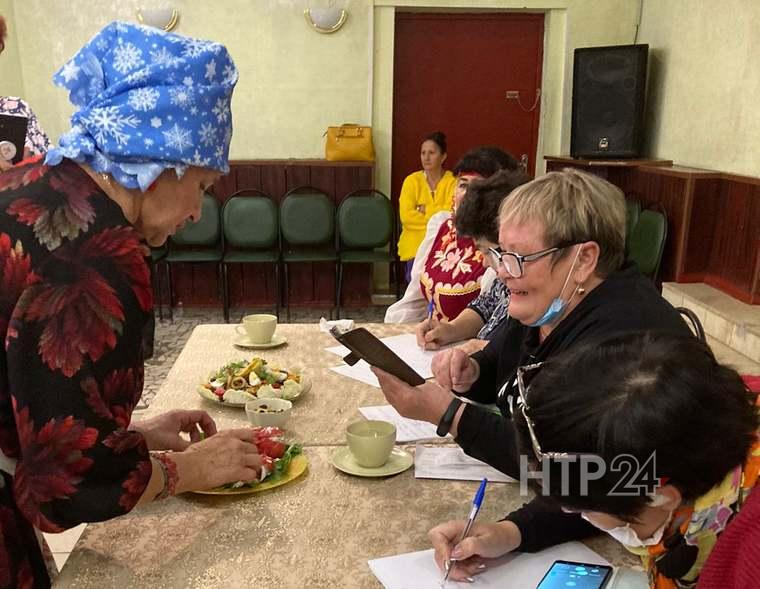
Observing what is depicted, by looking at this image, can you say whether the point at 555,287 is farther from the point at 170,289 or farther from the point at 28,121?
the point at 170,289

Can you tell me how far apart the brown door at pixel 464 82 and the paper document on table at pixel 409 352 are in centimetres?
373

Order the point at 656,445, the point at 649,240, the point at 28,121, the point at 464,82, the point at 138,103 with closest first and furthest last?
the point at 656,445, the point at 138,103, the point at 28,121, the point at 649,240, the point at 464,82

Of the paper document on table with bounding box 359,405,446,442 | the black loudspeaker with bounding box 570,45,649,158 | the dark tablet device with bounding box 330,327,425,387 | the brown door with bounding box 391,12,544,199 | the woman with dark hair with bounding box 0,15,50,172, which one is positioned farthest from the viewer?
the brown door with bounding box 391,12,544,199

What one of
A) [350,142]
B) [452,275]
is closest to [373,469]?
[452,275]

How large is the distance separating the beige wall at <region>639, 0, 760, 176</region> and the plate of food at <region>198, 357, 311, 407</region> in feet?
10.5

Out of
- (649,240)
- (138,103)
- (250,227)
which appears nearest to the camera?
(138,103)

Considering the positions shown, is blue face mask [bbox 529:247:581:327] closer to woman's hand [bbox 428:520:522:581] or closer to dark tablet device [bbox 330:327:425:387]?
dark tablet device [bbox 330:327:425:387]

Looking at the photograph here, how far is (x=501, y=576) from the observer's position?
107 centimetres

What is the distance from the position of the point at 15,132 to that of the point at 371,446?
1658mm

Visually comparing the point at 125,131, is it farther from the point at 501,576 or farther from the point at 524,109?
the point at 524,109

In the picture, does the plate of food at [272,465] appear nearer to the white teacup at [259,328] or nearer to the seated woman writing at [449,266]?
the white teacup at [259,328]

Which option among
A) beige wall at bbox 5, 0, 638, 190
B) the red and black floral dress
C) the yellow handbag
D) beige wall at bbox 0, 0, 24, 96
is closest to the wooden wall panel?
beige wall at bbox 5, 0, 638, 190

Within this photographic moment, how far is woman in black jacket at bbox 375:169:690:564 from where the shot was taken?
1336 millimetres

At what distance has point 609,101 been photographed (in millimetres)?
4965
